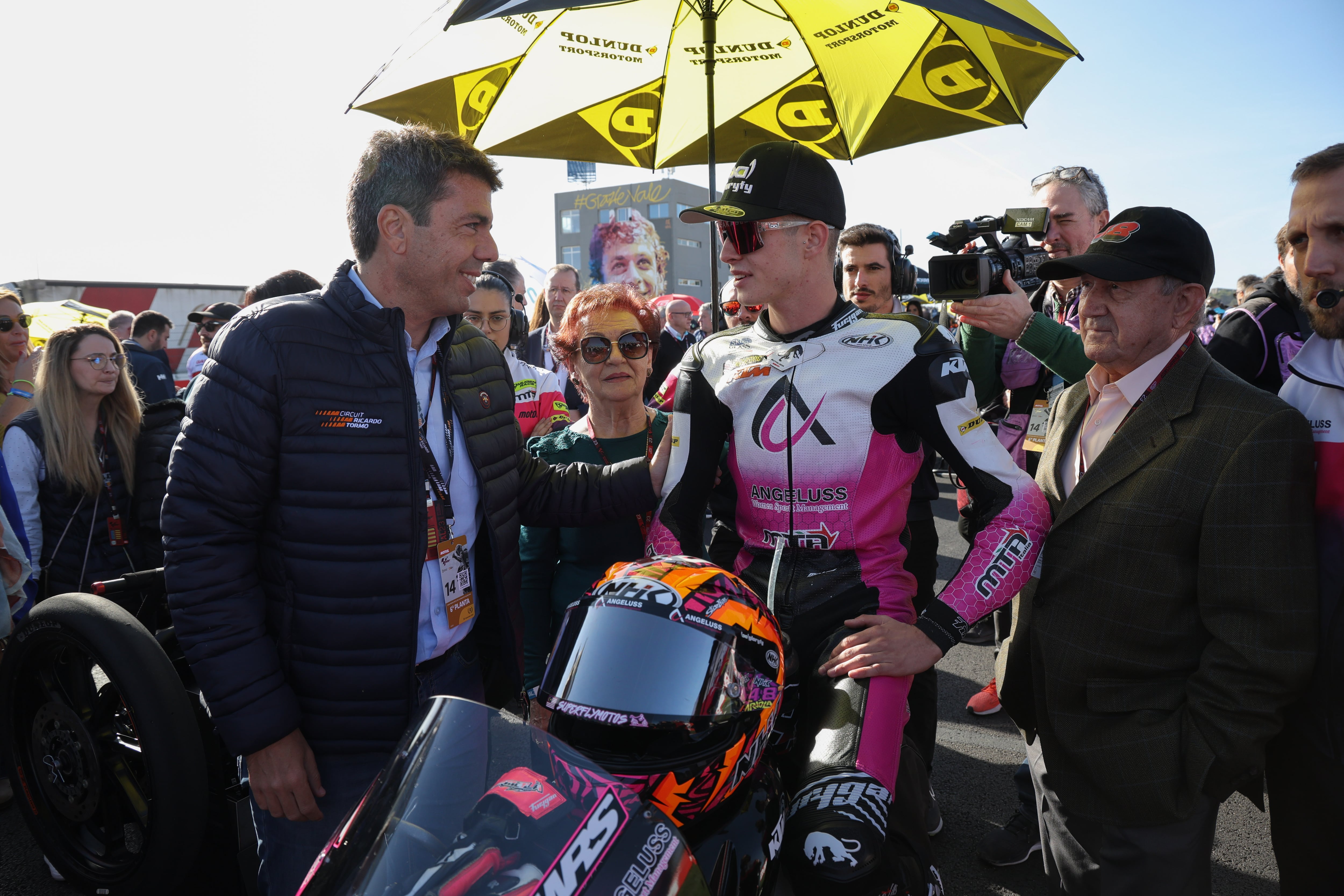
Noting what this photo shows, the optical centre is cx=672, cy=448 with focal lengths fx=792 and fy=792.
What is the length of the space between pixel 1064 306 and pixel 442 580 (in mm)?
2915

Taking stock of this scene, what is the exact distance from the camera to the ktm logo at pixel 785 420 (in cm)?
209

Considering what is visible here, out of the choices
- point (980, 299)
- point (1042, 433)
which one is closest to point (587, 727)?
point (980, 299)

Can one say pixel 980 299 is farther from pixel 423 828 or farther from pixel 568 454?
pixel 423 828

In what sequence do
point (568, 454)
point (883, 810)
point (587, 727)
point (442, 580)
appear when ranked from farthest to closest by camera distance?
point (568, 454) → point (442, 580) → point (587, 727) → point (883, 810)

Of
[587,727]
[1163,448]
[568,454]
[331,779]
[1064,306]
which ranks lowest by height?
[331,779]

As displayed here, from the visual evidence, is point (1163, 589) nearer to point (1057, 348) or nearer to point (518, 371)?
point (1057, 348)

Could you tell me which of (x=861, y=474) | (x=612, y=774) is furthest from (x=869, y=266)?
(x=612, y=774)

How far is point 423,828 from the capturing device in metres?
1.13

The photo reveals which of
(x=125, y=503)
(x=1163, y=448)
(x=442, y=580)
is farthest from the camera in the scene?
(x=125, y=503)

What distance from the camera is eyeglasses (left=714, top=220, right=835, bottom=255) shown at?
2156 millimetres

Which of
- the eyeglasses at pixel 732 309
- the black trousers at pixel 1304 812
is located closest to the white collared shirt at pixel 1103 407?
the black trousers at pixel 1304 812

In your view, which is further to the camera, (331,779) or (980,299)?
(980,299)

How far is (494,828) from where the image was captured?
1.12 m

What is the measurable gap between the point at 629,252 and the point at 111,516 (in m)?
49.6
